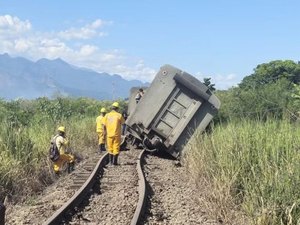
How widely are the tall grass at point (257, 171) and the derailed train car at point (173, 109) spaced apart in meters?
5.50

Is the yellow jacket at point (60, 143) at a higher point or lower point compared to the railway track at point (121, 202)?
lower

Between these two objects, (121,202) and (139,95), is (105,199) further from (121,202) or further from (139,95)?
(139,95)

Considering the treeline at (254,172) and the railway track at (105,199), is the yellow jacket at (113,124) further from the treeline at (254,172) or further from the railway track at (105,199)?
the treeline at (254,172)

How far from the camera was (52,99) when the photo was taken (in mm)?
34969

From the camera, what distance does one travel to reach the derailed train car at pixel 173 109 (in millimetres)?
15953

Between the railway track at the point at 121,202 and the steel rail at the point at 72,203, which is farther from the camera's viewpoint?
the railway track at the point at 121,202

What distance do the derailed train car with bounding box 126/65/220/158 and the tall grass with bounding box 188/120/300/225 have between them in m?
5.50

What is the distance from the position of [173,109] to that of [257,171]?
29.2ft

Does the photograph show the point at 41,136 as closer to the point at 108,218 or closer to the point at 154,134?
the point at 154,134

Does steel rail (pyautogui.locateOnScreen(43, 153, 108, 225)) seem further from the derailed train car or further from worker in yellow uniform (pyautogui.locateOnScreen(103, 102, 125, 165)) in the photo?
the derailed train car

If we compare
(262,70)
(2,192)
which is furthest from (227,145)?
(262,70)

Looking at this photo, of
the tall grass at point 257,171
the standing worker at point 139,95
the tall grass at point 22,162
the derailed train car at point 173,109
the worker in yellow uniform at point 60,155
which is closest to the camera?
the tall grass at point 257,171

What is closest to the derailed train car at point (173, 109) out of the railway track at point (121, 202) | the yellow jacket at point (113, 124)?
the yellow jacket at point (113, 124)

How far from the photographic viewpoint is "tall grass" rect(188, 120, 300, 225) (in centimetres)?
612
